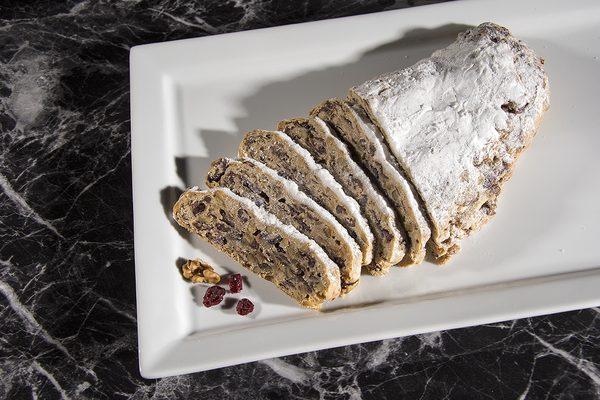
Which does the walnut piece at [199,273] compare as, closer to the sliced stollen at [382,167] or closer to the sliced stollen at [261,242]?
the sliced stollen at [261,242]

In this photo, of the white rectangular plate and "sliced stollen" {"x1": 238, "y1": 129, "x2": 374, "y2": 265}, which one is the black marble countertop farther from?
"sliced stollen" {"x1": 238, "y1": 129, "x2": 374, "y2": 265}

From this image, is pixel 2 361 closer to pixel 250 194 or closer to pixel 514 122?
pixel 250 194

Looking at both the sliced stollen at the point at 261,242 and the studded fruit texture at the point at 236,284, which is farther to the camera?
the studded fruit texture at the point at 236,284

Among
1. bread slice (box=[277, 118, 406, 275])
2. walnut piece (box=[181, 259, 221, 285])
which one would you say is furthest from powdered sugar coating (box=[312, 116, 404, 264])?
walnut piece (box=[181, 259, 221, 285])

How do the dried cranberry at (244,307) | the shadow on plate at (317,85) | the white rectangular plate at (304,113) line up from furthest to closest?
the shadow on plate at (317,85)
the dried cranberry at (244,307)
the white rectangular plate at (304,113)

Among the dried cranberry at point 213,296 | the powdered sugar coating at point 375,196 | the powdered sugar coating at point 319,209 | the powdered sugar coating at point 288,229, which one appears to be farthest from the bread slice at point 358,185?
the dried cranberry at point 213,296
